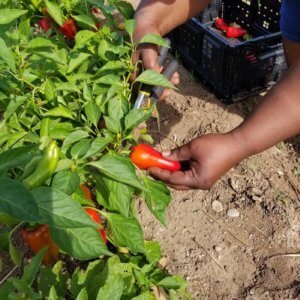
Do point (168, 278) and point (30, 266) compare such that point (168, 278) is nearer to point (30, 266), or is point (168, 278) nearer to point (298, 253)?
point (30, 266)

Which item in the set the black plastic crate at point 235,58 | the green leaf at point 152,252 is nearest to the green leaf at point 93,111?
the green leaf at point 152,252

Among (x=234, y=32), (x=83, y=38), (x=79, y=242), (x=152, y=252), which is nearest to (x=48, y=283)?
(x=79, y=242)

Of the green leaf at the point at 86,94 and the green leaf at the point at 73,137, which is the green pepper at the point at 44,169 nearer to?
the green leaf at the point at 73,137

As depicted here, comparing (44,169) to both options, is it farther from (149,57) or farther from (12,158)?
(149,57)

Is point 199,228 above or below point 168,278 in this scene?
below

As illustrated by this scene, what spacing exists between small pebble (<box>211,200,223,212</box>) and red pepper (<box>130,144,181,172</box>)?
2.69ft

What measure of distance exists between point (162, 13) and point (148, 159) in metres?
0.74

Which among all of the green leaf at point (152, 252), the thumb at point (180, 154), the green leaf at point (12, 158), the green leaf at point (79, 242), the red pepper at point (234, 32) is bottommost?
the green leaf at point (152, 252)

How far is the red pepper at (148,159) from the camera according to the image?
1.27 m

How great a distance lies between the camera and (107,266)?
127 cm

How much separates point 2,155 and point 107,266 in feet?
2.02

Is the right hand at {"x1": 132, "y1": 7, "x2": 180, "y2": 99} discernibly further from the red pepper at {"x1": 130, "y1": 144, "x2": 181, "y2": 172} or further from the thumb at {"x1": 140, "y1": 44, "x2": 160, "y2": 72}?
the red pepper at {"x1": 130, "y1": 144, "x2": 181, "y2": 172}

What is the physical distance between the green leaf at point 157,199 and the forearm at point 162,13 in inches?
28.3

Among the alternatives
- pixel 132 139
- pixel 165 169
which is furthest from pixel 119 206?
pixel 165 169
